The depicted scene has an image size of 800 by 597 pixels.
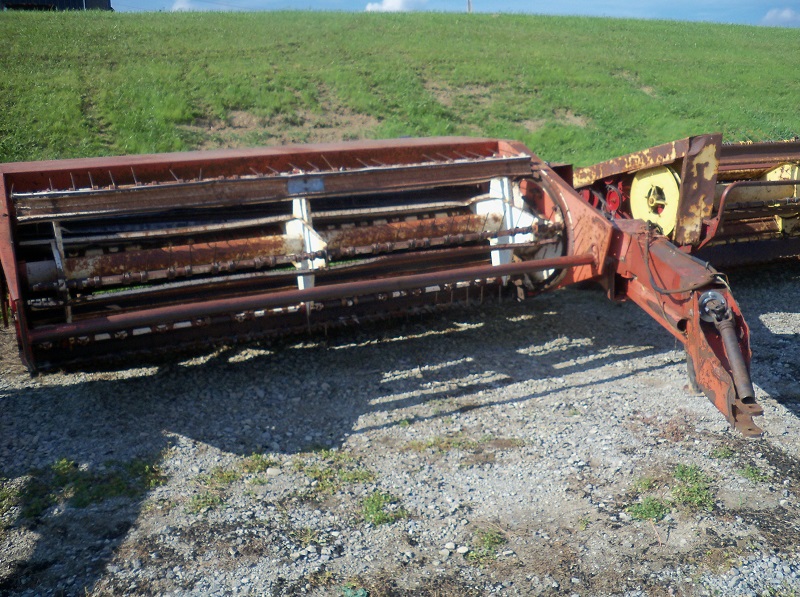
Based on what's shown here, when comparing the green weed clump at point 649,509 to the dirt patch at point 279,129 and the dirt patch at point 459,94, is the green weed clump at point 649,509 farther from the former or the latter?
the dirt patch at point 459,94

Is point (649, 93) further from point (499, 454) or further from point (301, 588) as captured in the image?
point (301, 588)

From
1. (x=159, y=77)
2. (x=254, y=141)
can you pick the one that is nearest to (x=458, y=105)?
(x=254, y=141)

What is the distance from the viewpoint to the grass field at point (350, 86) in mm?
15211

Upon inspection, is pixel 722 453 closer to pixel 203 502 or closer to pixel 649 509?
pixel 649 509

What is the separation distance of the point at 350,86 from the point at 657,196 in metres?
Answer: 14.0

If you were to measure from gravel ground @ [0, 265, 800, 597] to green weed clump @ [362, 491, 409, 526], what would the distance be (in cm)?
1

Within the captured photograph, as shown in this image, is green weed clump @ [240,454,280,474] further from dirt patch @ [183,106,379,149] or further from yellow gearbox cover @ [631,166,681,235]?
dirt patch @ [183,106,379,149]

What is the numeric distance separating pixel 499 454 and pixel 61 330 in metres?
2.46

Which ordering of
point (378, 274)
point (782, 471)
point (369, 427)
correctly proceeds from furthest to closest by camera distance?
point (378, 274), point (369, 427), point (782, 471)

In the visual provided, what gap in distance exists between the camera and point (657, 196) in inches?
238

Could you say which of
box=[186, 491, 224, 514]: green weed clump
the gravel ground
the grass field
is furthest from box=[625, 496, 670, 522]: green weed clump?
the grass field

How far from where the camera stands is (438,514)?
3.54m

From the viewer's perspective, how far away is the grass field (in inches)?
599

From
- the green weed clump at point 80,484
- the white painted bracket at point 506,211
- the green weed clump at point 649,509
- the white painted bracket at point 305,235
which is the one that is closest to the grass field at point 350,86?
the white painted bracket at point 506,211
